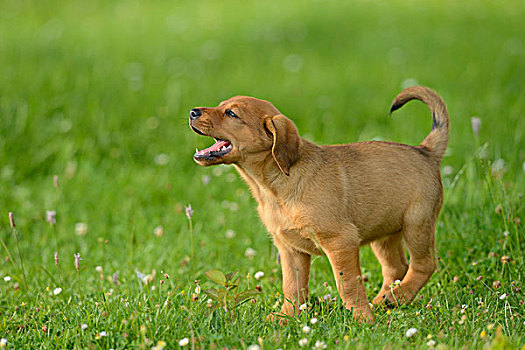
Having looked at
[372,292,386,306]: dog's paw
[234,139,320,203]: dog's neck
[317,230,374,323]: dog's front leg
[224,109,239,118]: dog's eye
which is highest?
[224,109,239,118]: dog's eye

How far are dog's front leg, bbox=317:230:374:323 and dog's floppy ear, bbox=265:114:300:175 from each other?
0.44m

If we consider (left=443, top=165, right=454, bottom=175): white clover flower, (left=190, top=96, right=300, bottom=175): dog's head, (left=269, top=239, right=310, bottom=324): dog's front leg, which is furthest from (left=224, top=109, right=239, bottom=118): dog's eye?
(left=443, top=165, right=454, bottom=175): white clover flower

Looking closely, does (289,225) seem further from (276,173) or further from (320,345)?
(320,345)

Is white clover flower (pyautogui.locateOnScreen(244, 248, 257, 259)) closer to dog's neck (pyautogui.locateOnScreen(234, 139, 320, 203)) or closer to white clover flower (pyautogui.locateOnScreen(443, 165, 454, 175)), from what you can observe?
dog's neck (pyautogui.locateOnScreen(234, 139, 320, 203))

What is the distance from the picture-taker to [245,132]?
3.59 metres

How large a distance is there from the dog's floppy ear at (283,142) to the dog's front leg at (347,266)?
1.44 ft

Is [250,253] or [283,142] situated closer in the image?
[283,142]

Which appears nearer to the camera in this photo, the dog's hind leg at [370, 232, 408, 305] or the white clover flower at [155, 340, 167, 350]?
the white clover flower at [155, 340, 167, 350]

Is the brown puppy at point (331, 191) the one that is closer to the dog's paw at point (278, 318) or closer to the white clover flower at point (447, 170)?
the dog's paw at point (278, 318)

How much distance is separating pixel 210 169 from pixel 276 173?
2.82m

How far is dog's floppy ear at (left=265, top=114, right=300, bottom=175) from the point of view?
11.5ft

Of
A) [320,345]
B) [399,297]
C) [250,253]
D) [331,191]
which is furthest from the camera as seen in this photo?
[250,253]

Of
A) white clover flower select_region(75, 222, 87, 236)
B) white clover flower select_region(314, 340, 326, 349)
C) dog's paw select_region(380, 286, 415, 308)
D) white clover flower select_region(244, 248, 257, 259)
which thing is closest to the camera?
white clover flower select_region(314, 340, 326, 349)

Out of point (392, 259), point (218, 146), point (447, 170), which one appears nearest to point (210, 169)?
point (447, 170)
